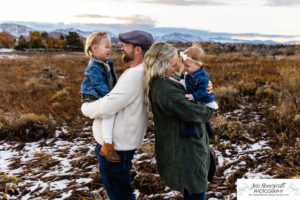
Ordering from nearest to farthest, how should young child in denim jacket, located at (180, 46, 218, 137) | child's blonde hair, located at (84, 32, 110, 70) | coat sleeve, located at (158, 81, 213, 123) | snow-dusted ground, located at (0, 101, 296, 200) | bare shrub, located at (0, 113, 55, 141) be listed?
coat sleeve, located at (158, 81, 213, 123) → young child in denim jacket, located at (180, 46, 218, 137) → child's blonde hair, located at (84, 32, 110, 70) → snow-dusted ground, located at (0, 101, 296, 200) → bare shrub, located at (0, 113, 55, 141)

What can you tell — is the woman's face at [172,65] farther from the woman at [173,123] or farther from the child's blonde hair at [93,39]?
the child's blonde hair at [93,39]

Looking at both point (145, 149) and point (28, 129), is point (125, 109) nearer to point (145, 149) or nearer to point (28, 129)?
point (145, 149)

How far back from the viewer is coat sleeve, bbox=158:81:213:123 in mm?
1641

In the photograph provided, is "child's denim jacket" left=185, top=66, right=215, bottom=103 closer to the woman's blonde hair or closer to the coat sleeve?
the coat sleeve

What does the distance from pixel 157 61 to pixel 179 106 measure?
38 centimetres

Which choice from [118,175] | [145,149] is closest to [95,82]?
[118,175]

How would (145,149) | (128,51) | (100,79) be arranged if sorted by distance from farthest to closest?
(145,149) < (100,79) < (128,51)

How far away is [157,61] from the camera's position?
168 cm

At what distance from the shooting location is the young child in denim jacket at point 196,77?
6.30ft

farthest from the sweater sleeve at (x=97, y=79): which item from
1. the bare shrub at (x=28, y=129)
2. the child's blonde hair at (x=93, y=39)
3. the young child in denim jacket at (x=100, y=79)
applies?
the bare shrub at (x=28, y=129)

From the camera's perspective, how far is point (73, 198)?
126 inches

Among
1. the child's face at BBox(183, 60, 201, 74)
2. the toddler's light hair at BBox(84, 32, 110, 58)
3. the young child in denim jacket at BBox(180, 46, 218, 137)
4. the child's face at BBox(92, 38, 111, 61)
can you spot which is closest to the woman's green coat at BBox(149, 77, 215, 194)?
the young child in denim jacket at BBox(180, 46, 218, 137)

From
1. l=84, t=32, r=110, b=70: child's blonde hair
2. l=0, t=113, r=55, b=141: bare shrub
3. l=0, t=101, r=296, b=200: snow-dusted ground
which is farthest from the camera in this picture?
l=0, t=113, r=55, b=141: bare shrub

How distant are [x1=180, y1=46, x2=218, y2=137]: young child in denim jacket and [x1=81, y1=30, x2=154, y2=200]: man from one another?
0.39m
